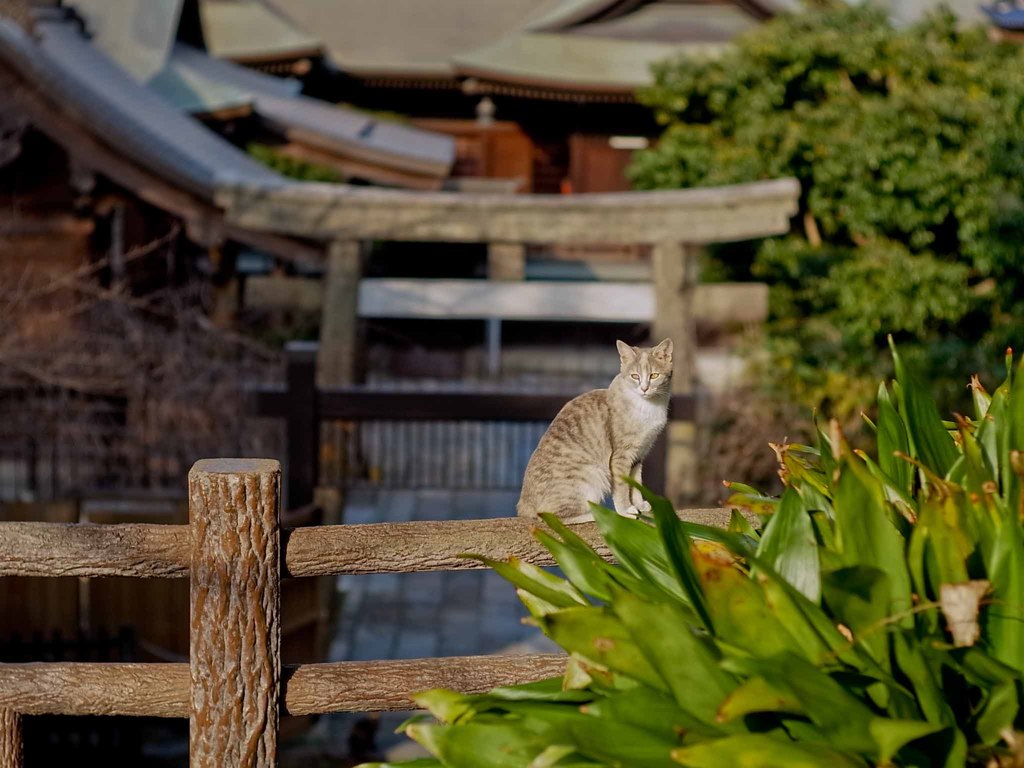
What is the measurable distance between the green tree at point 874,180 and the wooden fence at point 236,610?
9.16m

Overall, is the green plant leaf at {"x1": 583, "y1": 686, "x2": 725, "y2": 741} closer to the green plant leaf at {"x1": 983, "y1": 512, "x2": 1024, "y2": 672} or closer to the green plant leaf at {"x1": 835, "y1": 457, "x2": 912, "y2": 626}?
the green plant leaf at {"x1": 835, "y1": 457, "x2": 912, "y2": 626}

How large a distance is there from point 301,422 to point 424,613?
2518 millimetres

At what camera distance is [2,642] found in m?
7.44

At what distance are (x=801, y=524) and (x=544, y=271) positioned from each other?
13995mm

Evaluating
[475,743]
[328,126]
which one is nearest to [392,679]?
[475,743]

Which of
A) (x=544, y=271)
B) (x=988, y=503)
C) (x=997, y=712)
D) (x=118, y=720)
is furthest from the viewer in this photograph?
(x=544, y=271)

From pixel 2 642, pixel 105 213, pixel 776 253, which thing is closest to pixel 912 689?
pixel 2 642

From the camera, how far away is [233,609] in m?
2.77

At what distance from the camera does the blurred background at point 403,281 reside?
817cm

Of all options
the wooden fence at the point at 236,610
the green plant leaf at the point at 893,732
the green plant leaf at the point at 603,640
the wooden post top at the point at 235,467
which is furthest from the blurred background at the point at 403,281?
the green plant leaf at the point at 893,732

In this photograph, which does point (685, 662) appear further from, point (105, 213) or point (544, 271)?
point (544, 271)

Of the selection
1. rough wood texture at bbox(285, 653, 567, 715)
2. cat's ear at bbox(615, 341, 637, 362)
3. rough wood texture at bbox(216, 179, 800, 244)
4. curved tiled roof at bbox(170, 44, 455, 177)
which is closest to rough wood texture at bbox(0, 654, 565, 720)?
rough wood texture at bbox(285, 653, 567, 715)

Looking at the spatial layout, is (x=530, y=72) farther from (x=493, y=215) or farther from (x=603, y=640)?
(x=603, y=640)

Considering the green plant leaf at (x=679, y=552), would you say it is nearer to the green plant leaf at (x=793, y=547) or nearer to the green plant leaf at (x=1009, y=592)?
the green plant leaf at (x=793, y=547)
